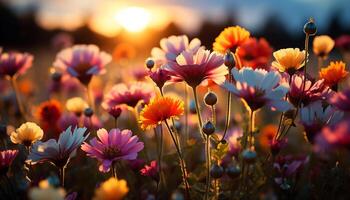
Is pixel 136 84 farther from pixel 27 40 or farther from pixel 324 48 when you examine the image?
pixel 27 40

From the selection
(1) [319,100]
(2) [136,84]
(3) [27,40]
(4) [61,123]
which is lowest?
(3) [27,40]

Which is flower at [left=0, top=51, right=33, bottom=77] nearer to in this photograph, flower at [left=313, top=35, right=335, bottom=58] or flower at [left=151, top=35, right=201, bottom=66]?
flower at [left=151, top=35, right=201, bottom=66]

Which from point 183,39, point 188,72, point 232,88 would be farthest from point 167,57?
point 232,88

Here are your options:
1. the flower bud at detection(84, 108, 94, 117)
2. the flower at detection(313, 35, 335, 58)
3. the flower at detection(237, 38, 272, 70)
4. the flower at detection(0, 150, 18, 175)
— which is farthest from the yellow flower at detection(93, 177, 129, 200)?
the flower at detection(313, 35, 335, 58)

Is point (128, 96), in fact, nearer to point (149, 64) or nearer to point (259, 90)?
point (149, 64)

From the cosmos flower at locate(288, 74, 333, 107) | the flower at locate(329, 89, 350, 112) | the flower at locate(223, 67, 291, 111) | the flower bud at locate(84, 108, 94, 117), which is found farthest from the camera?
the flower bud at locate(84, 108, 94, 117)

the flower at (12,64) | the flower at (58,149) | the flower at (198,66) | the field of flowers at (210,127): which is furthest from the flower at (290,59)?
the flower at (12,64)

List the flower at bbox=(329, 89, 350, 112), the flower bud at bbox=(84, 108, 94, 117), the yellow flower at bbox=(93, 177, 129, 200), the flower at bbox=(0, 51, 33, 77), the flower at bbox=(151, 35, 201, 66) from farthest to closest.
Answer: the flower at bbox=(0, 51, 33, 77)
the flower bud at bbox=(84, 108, 94, 117)
the flower at bbox=(151, 35, 201, 66)
the flower at bbox=(329, 89, 350, 112)
the yellow flower at bbox=(93, 177, 129, 200)
